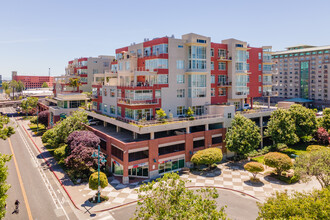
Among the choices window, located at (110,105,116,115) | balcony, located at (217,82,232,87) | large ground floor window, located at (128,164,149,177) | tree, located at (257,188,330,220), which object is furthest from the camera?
balcony, located at (217,82,232,87)

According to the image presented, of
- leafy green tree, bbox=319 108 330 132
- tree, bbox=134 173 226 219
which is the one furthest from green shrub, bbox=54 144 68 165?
leafy green tree, bbox=319 108 330 132

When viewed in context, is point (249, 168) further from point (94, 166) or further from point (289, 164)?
point (94, 166)

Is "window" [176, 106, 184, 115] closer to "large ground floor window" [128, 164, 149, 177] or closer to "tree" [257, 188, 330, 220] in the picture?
"large ground floor window" [128, 164, 149, 177]

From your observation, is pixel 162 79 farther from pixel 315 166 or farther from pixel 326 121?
pixel 326 121

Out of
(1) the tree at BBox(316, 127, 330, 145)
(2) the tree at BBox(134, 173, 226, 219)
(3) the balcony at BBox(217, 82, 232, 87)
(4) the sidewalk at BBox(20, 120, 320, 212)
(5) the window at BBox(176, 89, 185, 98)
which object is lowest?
(4) the sidewalk at BBox(20, 120, 320, 212)

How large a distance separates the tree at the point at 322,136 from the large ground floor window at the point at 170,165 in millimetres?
34280

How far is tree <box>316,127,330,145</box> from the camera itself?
54250 mm

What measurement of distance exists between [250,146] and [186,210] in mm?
31040

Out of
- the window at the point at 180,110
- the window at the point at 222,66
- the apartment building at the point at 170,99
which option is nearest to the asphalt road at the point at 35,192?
the apartment building at the point at 170,99

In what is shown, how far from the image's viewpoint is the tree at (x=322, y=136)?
54250 mm

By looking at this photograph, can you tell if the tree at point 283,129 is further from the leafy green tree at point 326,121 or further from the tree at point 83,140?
the tree at point 83,140

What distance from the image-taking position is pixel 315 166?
2944cm

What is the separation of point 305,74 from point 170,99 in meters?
108

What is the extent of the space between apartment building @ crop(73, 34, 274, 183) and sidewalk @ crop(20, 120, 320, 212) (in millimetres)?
3823
